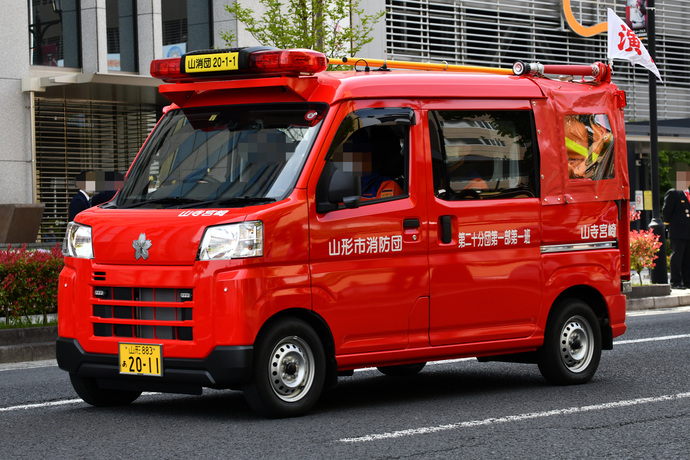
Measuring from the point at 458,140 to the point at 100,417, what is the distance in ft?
10.5

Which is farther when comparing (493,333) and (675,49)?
(675,49)

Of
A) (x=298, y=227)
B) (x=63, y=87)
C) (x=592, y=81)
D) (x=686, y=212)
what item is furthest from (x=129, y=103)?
(x=298, y=227)

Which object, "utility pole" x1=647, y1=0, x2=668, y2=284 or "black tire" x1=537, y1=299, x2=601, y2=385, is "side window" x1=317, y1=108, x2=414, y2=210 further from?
"utility pole" x1=647, y1=0, x2=668, y2=284

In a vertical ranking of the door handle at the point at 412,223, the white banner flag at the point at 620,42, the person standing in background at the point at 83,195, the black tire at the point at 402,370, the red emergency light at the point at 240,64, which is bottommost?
the black tire at the point at 402,370

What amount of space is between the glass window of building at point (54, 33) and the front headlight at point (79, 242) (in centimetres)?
1492

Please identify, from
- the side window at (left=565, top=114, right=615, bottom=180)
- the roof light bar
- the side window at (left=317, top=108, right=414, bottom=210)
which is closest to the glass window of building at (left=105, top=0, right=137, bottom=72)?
the roof light bar

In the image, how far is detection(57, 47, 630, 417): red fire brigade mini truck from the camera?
23.8ft

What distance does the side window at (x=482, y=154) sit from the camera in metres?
8.30

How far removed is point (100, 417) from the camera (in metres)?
7.73

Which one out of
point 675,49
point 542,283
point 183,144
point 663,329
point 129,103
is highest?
point 675,49

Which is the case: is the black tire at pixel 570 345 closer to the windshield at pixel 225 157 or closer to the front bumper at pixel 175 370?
the windshield at pixel 225 157

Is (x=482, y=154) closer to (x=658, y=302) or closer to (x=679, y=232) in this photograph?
(x=658, y=302)

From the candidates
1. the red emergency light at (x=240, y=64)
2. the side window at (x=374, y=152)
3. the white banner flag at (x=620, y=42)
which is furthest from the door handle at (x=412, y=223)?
the white banner flag at (x=620, y=42)

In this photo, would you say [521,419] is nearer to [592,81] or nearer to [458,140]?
[458,140]
